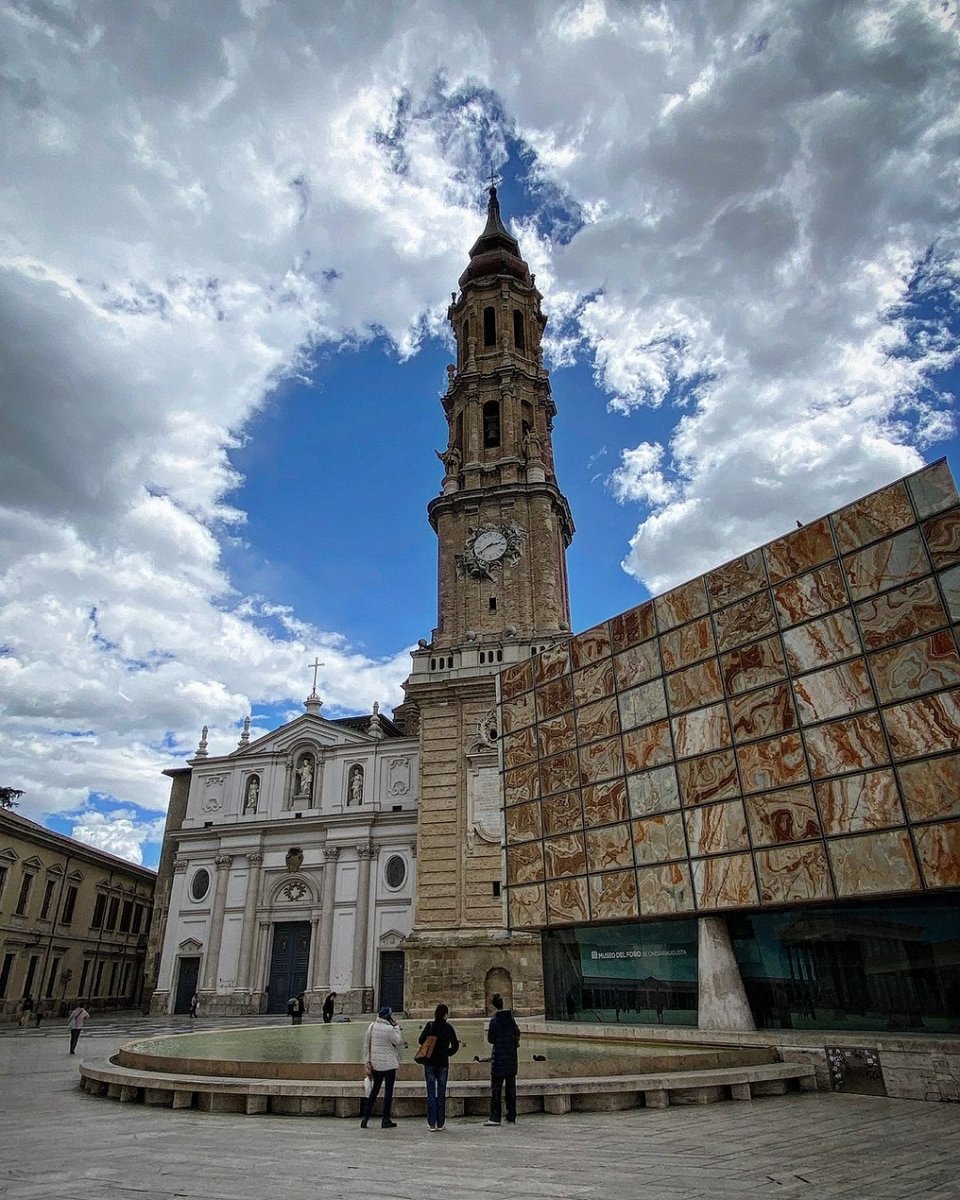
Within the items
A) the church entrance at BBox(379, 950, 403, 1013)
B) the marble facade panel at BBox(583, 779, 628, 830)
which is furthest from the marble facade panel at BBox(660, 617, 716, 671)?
the church entrance at BBox(379, 950, 403, 1013)

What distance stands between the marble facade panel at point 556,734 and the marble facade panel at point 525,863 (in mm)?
2326

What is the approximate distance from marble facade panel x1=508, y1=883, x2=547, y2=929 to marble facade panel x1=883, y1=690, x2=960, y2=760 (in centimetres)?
961

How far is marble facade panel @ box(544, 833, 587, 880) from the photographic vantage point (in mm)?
18766

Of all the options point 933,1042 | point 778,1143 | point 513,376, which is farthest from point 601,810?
point 513,376

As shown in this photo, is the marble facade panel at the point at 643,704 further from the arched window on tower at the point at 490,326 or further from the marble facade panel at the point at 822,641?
the arched window on tower at the point at 490,326

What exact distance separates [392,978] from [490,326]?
110 ft

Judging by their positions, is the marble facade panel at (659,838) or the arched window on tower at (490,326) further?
the arched window on tower at (490,326)

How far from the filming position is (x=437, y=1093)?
8.62 meters

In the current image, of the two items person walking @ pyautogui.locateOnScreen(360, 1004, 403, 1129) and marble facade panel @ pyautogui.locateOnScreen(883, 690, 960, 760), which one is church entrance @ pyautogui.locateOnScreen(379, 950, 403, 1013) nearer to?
marble facade panel @ pyautogui.locateOnScreen(883, 690, 960, 760)

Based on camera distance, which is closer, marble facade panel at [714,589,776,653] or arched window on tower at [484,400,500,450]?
marble facade panel at [714,589,776,653]

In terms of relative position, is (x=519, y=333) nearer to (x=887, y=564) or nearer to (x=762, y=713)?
(x=762, y=713)

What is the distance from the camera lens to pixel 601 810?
18.5 metres

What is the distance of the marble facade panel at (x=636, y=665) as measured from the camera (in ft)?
59.6

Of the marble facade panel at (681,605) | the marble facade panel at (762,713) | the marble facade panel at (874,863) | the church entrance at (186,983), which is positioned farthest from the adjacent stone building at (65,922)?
the marble facade panel at (874,863)
